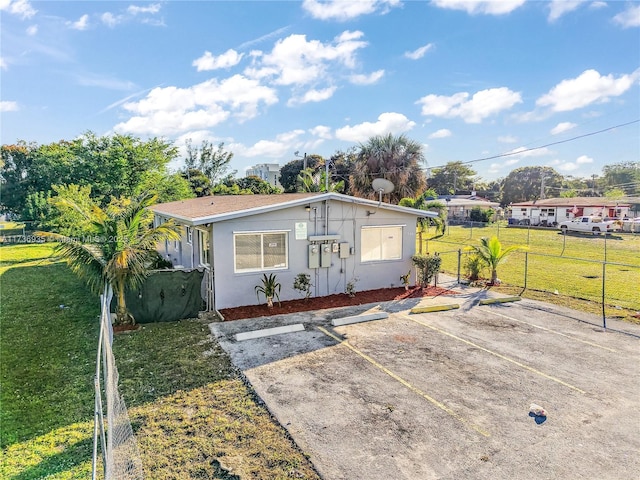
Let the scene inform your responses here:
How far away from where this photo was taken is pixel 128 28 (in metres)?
12.5

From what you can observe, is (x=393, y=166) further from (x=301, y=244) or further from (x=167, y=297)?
(x=167, y=297)

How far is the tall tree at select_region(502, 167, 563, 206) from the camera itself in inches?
2724

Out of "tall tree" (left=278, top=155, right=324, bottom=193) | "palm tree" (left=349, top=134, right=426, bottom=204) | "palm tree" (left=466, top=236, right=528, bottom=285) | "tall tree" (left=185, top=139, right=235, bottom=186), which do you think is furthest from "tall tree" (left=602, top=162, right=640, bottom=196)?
"palm tree" (left=466, top=236, right=528, bottom=285)

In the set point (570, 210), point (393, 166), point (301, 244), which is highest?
point (393, 166)

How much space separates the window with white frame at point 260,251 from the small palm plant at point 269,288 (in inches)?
14.6

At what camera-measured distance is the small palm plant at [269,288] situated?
11.0m

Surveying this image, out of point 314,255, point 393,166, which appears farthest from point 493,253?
point 393,166

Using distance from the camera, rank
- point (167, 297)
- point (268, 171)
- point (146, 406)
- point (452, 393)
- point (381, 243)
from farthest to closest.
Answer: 1. point (268, 171)
2. point (381, 243)
3. point (167, 297)
4. point (452, 393)
5. point (146, 406)

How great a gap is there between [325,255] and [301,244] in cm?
86

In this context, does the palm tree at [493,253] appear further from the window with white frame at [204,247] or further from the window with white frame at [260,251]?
the window with white frame at [204,247]

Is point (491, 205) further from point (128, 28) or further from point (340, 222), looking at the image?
point (128, 28)

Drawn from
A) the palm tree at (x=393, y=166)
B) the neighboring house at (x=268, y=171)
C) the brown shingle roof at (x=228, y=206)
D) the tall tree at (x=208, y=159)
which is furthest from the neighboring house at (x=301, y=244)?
the neighboring house at (x=268, y=171)

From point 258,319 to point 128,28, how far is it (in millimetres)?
10366

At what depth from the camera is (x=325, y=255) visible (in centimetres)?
1209
